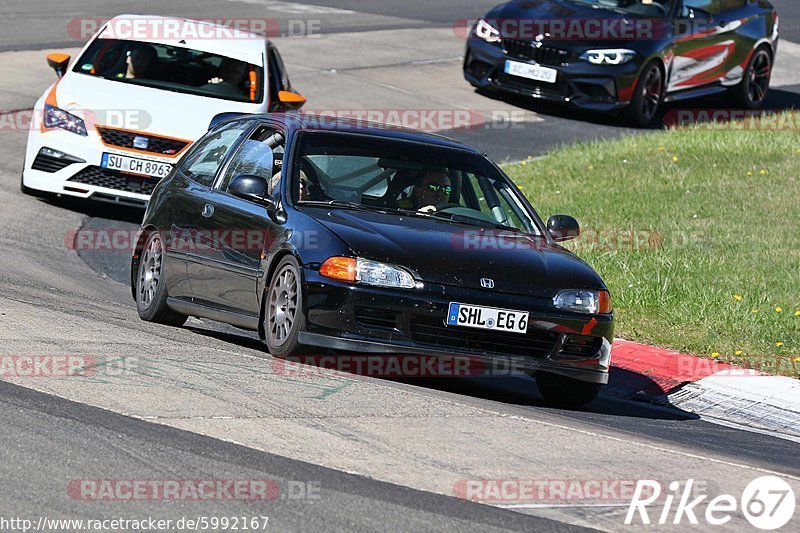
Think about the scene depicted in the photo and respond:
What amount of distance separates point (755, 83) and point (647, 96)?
296 centimetres

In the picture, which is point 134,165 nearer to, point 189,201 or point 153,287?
point 153,287

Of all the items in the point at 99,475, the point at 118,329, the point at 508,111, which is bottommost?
the point at 508,111

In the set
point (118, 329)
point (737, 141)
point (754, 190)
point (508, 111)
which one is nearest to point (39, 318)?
point (118, 329)

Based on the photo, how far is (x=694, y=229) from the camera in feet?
45.5

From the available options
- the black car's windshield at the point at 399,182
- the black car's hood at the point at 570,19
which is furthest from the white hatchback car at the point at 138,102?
the black car's hood at the point at 570,19

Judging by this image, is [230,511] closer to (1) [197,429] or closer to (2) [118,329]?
(1) [197,429]

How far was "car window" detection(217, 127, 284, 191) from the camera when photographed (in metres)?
9.25

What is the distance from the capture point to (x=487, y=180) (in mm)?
9516

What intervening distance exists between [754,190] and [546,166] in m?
2.50

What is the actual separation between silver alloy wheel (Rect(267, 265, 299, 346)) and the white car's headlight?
1222 centimetres

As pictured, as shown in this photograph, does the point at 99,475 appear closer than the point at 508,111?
Yes

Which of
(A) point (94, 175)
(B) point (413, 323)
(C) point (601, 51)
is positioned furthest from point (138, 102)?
(C) point (601, 51)

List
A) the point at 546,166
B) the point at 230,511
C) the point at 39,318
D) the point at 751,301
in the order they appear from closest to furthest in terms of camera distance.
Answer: the point at 230,511
the point at 39,318
the point at 751,301
the point at 546,166

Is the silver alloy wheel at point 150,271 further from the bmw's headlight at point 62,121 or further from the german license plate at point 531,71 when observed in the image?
the german license plate at point 531,71
